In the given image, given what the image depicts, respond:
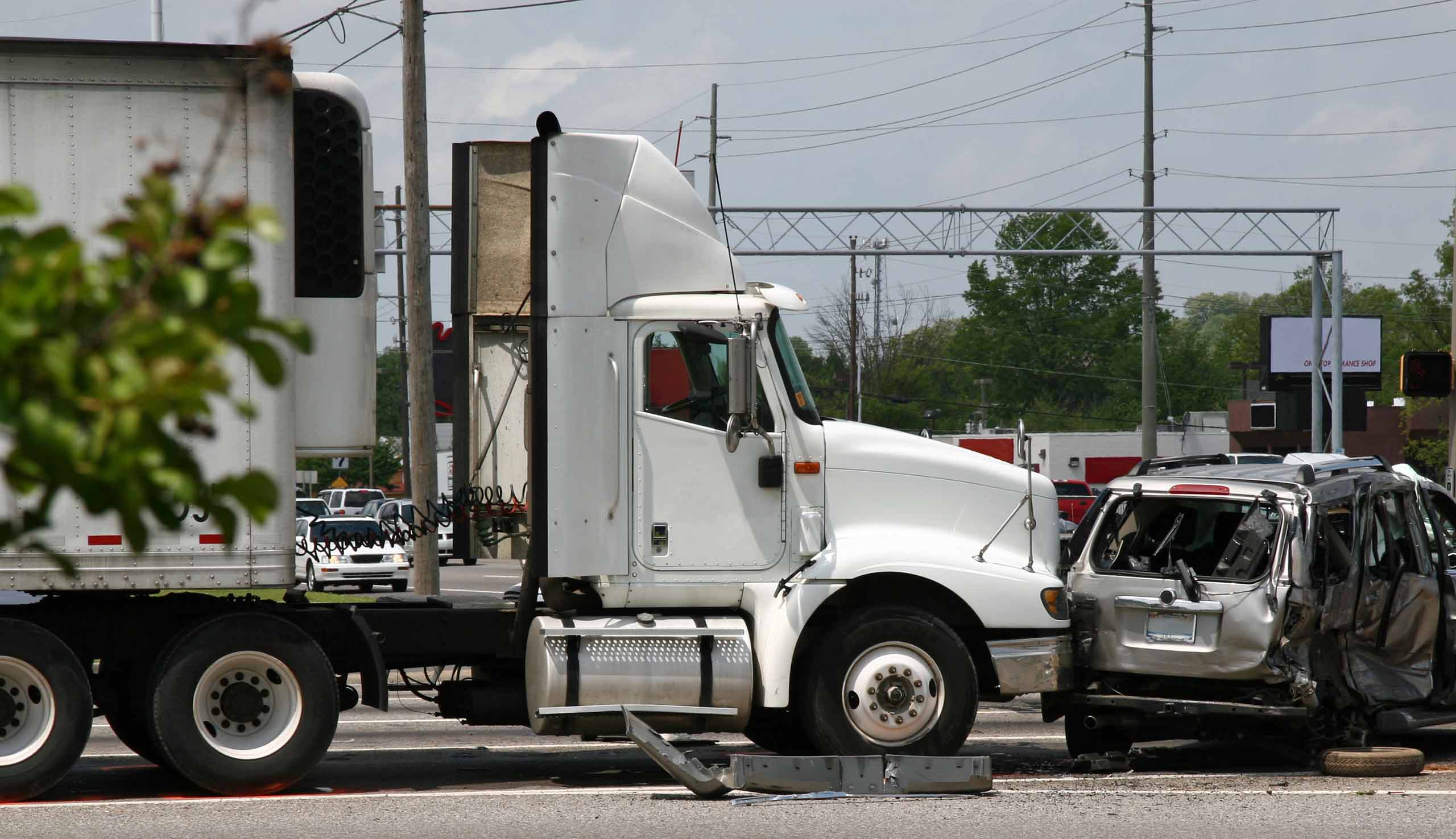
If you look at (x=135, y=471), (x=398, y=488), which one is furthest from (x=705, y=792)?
(x=398, y=488)

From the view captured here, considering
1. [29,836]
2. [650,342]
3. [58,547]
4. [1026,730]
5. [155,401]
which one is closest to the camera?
[155,401]

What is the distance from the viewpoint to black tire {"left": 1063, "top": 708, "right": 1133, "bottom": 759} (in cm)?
989

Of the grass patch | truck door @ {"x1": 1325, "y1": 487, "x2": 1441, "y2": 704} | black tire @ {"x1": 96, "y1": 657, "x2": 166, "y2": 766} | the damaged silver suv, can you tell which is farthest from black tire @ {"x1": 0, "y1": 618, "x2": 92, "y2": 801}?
truck door @ {"x1": 1325, "y1": 487, "x2": 1441, "y2": 704}

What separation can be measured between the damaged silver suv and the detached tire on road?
0.24 m

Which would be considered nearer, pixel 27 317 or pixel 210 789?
pixel 27 317

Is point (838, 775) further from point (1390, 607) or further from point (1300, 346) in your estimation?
point (1300, 346)

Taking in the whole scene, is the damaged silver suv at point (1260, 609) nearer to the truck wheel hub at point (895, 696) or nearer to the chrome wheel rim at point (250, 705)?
the truck wheel hub at point (895, 696)

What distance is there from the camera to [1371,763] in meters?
9.18

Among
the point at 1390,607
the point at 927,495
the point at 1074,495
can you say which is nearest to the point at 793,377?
the point at 927,495

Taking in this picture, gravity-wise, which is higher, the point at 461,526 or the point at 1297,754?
the point at 461,526

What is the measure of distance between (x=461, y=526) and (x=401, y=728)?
334 cm

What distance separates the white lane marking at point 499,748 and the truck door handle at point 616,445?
2.38m

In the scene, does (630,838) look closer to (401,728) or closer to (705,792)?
(705,792)

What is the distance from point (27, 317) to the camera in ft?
7.21
